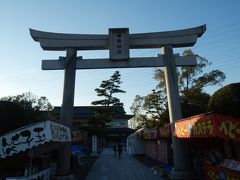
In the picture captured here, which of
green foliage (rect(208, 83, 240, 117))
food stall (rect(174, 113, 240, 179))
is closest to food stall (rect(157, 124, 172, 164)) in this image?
food stall (rect(174, 113, 240, 179))

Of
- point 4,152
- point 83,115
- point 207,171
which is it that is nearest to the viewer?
point 4,152

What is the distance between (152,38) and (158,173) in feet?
28.5

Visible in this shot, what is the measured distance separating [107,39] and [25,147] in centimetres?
973

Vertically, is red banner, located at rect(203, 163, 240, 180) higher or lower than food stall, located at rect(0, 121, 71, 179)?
lower

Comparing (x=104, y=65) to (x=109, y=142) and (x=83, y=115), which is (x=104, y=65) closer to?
(x=83, y=115)

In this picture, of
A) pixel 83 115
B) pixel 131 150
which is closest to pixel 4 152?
pixel 131 150

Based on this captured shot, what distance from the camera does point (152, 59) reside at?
18.9m

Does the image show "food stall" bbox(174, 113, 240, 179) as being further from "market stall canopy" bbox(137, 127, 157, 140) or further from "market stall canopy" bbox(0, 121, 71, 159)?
"market stall canopy" bbox(137, 127, 157, 140)

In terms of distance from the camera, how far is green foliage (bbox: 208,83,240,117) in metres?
13.9

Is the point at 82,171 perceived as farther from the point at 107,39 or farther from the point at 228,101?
the point at 228,101

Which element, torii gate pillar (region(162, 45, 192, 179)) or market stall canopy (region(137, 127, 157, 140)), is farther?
market stall canopy (region(137, 127, 157, 140))

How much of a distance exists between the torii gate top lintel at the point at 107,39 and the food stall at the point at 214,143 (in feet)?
18.1

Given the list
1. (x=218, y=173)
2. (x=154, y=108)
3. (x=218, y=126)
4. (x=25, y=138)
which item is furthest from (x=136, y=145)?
(x=218, y=126)

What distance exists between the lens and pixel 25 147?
11.2m
